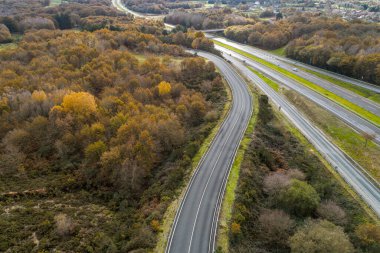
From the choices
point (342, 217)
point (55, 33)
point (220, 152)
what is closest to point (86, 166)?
point (220, 152)

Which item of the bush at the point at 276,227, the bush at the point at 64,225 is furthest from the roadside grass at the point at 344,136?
the bush at the point at 64,225

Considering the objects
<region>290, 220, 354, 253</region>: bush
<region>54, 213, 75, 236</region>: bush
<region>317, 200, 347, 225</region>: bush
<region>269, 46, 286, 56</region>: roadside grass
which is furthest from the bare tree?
→ <region>269, 46, 286, 56</region>: roadside grass

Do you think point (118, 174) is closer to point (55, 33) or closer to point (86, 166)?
point (86, 166)

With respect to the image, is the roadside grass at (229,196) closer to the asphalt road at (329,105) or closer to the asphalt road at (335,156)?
the asphalt road at (335,156)

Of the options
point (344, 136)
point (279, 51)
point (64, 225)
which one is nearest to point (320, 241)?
point (64, 225)

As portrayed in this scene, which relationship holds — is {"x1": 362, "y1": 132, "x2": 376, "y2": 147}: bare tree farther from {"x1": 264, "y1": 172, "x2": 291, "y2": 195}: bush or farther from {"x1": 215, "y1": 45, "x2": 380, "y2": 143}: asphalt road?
{"x1": 264, "y1": 172, "x2": 291, "y2": 195}: bush

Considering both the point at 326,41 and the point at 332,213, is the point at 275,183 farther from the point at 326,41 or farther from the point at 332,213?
the point at 326,41
